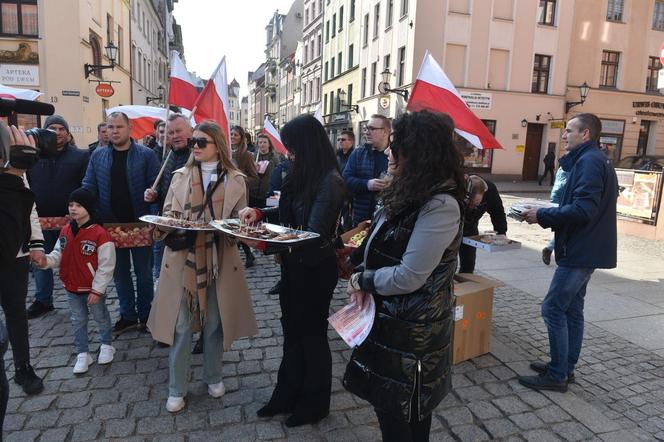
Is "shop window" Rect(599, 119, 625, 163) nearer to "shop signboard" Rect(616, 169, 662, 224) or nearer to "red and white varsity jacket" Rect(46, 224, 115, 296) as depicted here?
"shop signboard" Rect(616, 169, 662, 224)

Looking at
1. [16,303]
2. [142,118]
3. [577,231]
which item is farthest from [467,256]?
[142,118]

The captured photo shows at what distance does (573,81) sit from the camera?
82.3 feet

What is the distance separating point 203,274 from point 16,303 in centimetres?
140

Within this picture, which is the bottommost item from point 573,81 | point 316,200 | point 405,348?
point 405,348

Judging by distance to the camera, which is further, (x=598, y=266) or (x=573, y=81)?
(x=573, y=81)

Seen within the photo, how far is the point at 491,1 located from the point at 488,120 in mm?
5951

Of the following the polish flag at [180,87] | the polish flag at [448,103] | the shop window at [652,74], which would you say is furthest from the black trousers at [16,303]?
the shop window at [652,74]

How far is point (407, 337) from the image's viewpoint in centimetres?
209

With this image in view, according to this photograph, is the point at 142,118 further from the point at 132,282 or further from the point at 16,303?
the point at 16,303

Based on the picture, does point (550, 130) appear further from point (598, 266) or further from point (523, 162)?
point (598, 266)

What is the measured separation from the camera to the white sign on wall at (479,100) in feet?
77.0

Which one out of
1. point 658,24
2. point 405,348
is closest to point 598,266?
point 405,348

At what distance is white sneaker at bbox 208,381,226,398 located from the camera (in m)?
3.30

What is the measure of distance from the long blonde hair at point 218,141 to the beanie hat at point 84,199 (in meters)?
1.02
